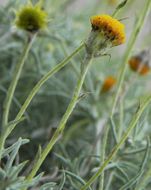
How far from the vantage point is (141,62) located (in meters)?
0.66

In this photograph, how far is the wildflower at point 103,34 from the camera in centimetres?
36

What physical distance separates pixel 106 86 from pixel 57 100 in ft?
0.28

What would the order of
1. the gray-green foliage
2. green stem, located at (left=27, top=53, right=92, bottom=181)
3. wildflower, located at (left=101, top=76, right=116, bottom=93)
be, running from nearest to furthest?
1. green stem, located at (left=27, top=53, right=92, bottom=181)
2. the gray-green foliage
3. wildflower, located at (left=101, top=76, right=116, bottom=93)

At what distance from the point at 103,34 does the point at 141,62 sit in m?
0.30

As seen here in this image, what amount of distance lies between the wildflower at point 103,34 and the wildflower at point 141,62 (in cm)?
28

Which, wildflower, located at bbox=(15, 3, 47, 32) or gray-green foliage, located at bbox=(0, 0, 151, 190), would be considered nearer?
wildflower, located at bbox=(15, 3, 47, 32)

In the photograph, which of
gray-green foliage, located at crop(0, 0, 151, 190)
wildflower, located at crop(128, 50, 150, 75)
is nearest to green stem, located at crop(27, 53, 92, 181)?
gray-green foliage, located at crop(0, 0, 151, 190)

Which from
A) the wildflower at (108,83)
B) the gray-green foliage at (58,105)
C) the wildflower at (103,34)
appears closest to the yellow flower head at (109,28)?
the wildflower at (103,34)

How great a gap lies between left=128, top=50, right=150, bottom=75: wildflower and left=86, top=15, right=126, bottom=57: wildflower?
281 millimetres

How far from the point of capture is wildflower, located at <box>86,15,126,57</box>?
0.36 metres

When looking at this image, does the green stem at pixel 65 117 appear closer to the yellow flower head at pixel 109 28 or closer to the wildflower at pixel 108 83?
the yellow flower head at pixel 109 28

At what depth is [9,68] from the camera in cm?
72

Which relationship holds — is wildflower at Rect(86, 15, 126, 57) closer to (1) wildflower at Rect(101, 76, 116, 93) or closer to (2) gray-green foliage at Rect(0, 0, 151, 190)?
(2) gray-green foliage at Rect(0, 0, 151, 190)

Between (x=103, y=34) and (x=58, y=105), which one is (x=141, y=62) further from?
(x=103, y=34)
